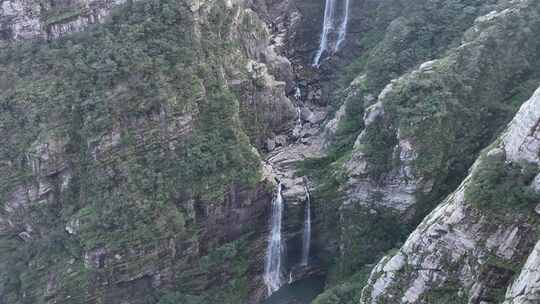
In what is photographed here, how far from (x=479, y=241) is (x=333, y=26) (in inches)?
935

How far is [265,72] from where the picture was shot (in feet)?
118

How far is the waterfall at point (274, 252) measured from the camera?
3241 cm

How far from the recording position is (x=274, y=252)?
108ft

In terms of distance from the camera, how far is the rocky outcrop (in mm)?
19516

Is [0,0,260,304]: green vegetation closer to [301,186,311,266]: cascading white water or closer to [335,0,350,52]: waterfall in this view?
[301,186,311,266]: cascading white water

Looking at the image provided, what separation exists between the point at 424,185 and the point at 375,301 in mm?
7157

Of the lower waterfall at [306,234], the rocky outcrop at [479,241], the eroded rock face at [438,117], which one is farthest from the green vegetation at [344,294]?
the lower waterfall at [306,234]

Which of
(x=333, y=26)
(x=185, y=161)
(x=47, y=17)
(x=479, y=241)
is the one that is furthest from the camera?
(x=333, y=26)

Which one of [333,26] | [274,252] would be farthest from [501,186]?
[333,26]

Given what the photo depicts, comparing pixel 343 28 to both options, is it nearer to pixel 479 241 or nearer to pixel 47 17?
pixel 47 17

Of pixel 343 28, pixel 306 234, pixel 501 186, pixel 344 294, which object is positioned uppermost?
pixel 343 28

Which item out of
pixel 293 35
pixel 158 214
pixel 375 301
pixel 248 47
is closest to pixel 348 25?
pixel 293 35

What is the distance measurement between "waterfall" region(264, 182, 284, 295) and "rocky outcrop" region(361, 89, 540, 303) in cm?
1031

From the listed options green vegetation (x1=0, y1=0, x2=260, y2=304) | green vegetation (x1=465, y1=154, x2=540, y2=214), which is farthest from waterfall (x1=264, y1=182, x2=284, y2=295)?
green vegetation (x1=465, y1=154, x2=540, y2=214)
